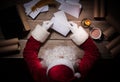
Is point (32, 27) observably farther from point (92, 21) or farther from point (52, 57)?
point (92, 21)

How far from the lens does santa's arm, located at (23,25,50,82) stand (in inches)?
115

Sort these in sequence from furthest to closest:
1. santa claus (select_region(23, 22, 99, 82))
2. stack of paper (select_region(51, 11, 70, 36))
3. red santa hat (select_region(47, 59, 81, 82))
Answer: stack of paper (select_region(51, 11, 70, 36)), santa claus (select_region(23, 22, 99, 82)), red santa hat (select_region(47, 59, 81, 82))

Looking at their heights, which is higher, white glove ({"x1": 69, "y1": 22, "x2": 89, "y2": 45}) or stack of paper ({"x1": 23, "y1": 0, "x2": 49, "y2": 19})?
stack of paper ({"x1": 23, "y1": 0, "x2": 49, "y2": 19})

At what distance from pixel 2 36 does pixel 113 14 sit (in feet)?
3.79

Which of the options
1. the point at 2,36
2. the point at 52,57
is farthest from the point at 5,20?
the point at 52,57

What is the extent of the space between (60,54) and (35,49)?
25 cm

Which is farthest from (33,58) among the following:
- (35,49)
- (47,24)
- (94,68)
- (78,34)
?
(94,68)

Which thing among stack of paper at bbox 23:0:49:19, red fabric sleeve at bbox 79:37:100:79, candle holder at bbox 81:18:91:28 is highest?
stack of paper at bbox 23:0:49:19

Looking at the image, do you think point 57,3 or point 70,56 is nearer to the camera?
point 70,56

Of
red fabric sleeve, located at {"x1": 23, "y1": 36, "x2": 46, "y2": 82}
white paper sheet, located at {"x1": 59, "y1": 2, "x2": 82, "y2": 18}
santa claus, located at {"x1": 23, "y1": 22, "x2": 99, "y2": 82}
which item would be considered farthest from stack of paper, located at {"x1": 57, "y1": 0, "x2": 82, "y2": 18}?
red fabric sleeve, located at {"x1": 23, "y1": 36, "x2": 46, "y2": 82}

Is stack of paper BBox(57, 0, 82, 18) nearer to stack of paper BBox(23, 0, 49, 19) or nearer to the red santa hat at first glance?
stack of paper BBox(23, 0, 49, 19)

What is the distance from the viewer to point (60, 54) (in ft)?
10.1

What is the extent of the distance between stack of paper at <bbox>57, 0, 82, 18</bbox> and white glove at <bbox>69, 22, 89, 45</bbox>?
0.17 metres

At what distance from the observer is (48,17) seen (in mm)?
3260
